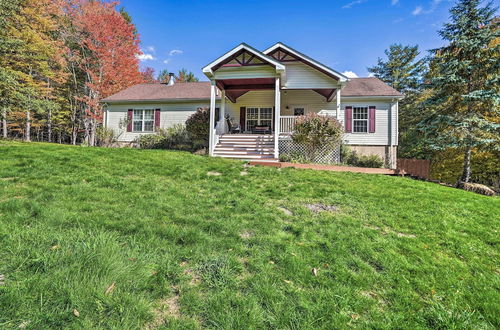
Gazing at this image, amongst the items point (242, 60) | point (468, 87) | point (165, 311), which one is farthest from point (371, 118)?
point (165, 311)

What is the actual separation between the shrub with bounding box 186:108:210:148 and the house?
2.11ft

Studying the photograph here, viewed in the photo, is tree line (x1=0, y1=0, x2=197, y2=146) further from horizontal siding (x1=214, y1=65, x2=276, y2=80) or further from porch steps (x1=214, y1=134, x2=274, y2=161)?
horizontal siding (x1=214, y1=65, x2=276, y2=80)

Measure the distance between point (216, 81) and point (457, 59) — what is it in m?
10.9

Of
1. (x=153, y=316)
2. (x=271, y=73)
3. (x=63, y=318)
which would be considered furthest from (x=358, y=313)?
(x=271, y=73)

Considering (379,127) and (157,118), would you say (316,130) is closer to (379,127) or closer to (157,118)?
(379,127)

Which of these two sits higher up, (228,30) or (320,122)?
(228,30)

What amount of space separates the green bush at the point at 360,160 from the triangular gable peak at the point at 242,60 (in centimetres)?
525

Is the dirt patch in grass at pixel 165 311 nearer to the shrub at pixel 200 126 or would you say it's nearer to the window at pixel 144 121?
the shrub at pixel 200 126

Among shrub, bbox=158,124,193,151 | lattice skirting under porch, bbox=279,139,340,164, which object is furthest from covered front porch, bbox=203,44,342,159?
shrub, bbox=158,124,193,151

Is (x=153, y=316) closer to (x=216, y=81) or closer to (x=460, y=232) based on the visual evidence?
(x=460, y=232)

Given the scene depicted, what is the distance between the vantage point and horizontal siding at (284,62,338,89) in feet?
38.5

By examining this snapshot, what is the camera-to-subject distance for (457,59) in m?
10.3

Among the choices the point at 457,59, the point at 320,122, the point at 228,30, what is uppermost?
the point at 228,30

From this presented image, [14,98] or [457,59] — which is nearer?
[457,59]
